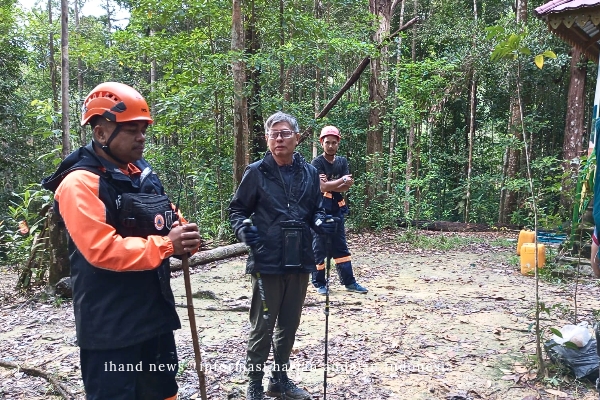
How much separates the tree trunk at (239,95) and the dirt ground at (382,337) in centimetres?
273

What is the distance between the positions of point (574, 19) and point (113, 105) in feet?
22.5

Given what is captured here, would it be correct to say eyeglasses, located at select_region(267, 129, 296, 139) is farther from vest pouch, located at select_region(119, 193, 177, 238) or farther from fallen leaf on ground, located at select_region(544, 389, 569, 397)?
fallen leaf on ground, located at select_region(544, 389, 569, 397)

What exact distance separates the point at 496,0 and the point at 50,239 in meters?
16.8

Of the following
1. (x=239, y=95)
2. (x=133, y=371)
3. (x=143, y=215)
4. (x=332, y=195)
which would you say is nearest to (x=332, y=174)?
(x=332, y=195)

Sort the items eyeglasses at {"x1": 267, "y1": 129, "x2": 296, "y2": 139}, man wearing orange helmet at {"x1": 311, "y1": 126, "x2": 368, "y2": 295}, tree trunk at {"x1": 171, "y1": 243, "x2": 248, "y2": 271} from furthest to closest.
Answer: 1. tree trunk at {"x1": 171, "y1": 243, "x2": 248, "y2": 271}
2. man wearing orange helmet at {"x1": 311, "y1": 126, "x2": 368, "y2": 295}
3. eyeglasses at {"x1": 267, "y1": 129, "x2": 296, "y2": 139}

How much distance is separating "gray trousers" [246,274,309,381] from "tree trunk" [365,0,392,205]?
31.7 ft

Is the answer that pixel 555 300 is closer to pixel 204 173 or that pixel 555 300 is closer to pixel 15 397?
pixel 15 397

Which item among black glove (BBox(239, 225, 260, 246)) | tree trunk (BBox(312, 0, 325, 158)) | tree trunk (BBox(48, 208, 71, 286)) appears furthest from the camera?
tree trunk (BBox(312, 0, 325, 158))

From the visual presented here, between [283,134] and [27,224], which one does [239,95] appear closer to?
[27,224]

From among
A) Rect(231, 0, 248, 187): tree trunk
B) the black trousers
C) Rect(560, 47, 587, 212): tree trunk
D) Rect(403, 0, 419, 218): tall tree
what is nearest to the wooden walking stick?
the black trousers

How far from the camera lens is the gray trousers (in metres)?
3.28

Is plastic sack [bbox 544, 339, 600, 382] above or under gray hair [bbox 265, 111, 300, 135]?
under

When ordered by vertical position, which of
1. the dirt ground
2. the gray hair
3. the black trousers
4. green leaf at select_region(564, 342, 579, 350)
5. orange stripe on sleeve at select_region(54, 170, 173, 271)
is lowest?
the dirt ground

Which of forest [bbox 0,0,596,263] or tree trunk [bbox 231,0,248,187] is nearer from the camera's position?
tree trunk [bbox 231,0,248,187]
